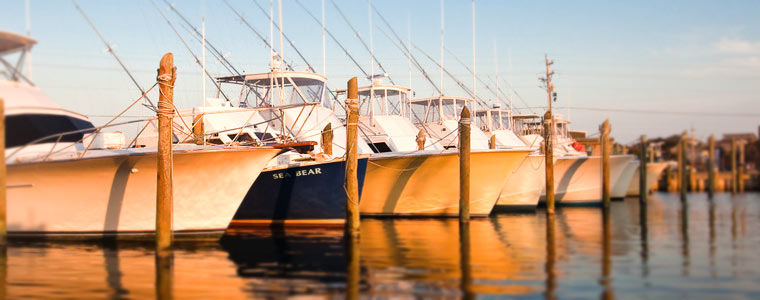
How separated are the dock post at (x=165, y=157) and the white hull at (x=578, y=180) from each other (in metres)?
20.9

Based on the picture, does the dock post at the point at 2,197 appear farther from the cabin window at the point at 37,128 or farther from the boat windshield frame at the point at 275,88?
the boat windshield frame at the point at 275,88

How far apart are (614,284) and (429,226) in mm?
9838

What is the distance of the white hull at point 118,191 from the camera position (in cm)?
1413

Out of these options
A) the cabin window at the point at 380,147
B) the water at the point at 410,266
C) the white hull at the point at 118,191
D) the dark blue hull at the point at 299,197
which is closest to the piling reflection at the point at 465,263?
the water at the point at 410,266

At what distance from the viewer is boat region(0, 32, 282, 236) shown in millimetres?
14016

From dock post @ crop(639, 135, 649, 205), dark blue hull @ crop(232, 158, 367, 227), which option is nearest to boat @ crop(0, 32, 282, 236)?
dark blue hull @ crop(232, 158, 367, 227)

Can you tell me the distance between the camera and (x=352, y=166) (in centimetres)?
1603

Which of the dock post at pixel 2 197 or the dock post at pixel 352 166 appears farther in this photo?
the dock post at pixel 352 166

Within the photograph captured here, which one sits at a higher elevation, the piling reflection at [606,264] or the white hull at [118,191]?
the white hull at [118,191]

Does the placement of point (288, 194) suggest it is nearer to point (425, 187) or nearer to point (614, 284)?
point (425, 187)

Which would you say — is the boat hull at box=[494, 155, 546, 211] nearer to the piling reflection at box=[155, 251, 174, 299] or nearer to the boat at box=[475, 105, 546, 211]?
the boat at box=[475, 105, 546, 211]

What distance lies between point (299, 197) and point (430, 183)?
5.24 m

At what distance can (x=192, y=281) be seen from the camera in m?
9.90

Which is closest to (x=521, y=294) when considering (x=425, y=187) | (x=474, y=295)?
(x=474, y=295)
